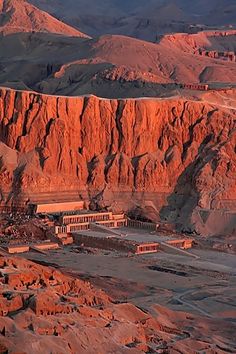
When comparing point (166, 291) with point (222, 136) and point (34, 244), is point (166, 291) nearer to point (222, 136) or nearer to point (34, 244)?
point (34, 244)

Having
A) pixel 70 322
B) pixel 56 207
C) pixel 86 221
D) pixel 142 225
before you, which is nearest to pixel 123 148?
pixel 56 207

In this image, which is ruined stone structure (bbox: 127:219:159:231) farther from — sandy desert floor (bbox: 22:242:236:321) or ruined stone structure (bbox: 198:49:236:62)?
ruined stone structure (bbox: 198:49:236:62)

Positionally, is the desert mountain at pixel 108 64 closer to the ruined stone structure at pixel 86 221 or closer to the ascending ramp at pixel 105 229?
the ruined stone structure at pixel 86 221

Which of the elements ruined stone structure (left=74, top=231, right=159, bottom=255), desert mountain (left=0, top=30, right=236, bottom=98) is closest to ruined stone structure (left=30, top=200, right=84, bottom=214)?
ruined stone structure (left=74, top=231, right=159, bottom=255)

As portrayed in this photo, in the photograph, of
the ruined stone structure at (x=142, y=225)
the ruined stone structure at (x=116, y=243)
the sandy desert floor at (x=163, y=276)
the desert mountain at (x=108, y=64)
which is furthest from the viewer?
the desert mountain at (x=108, y=64)

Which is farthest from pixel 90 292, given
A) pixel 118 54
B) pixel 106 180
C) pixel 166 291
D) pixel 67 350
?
pixel 118 54

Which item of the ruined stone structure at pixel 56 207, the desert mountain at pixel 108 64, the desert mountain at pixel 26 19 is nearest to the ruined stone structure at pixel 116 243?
the ruined stone structure at pixel 56 207
